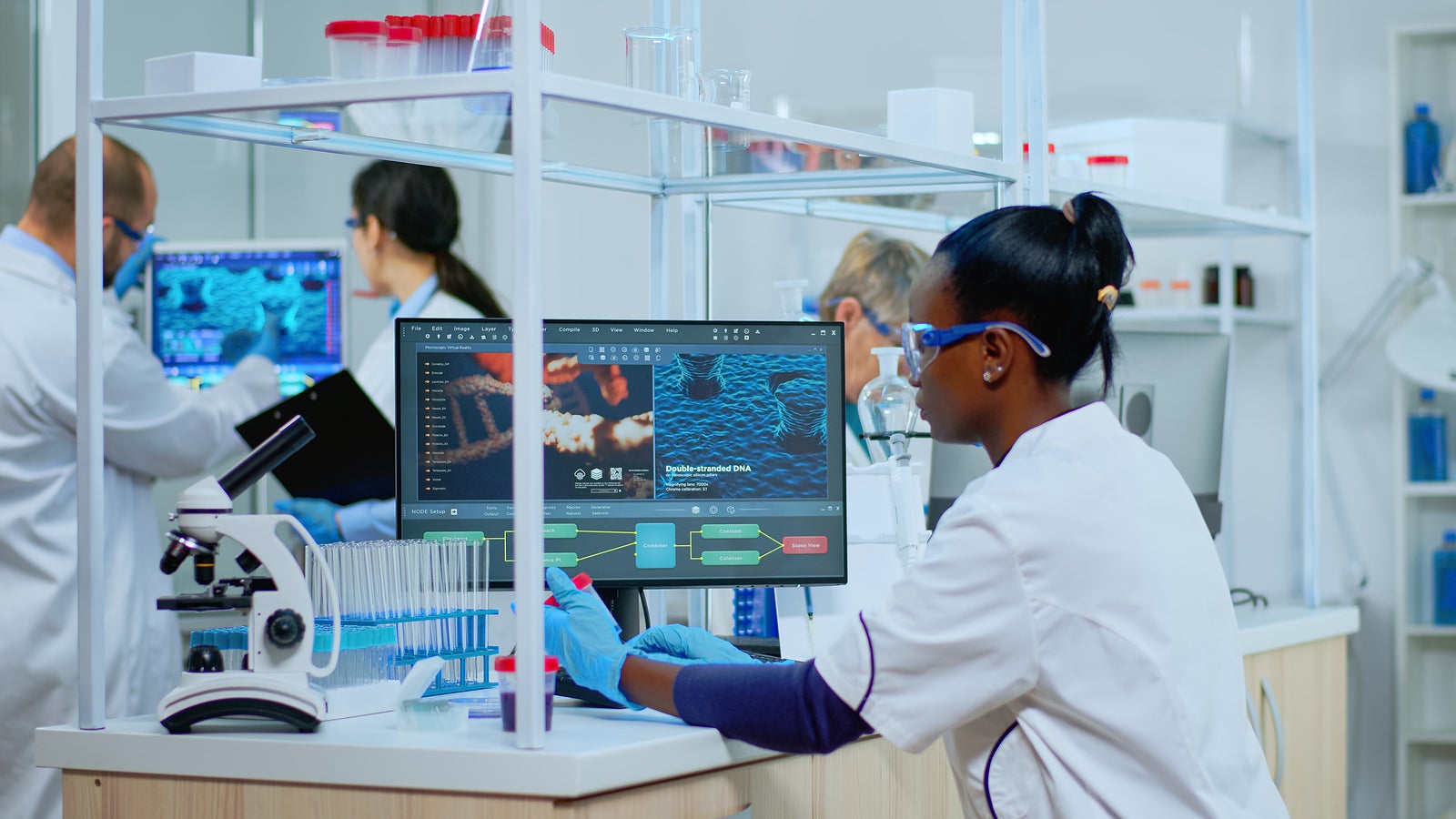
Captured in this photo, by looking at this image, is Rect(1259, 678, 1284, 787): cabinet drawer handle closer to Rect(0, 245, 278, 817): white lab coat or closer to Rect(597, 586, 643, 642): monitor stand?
Rect(597, 586, 643, 642): monitor stand

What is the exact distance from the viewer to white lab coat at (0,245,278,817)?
9.12ft

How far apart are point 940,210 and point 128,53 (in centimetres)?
241

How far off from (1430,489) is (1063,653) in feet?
10.3

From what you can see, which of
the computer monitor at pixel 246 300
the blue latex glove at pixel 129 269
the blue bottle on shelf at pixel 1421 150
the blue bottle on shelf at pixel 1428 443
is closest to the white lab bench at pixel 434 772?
the blue latex glove at pixel 129 269

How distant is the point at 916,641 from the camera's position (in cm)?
139

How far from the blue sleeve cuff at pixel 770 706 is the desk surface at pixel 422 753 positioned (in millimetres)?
33

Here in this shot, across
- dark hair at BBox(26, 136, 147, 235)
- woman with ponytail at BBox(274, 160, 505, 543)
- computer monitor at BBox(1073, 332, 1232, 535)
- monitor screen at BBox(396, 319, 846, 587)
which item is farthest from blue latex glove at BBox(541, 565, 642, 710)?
dark hair at BBox(26, 136, 147, 235)

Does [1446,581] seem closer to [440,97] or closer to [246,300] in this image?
Answer: [246,300]

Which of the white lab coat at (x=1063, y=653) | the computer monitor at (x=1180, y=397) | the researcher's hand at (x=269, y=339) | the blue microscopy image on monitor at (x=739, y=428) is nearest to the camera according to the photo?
the white lab coat at (x=1063, y=653)

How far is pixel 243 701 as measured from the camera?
5.16 feet

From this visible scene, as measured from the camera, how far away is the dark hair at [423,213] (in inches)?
130

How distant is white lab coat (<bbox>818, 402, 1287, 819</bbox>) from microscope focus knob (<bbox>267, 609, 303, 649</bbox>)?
1.91ft

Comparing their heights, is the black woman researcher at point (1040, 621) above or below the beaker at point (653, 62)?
below

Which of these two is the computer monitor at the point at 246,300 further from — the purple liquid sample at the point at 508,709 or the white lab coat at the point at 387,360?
the purple liquid sample at the point at 508,709
